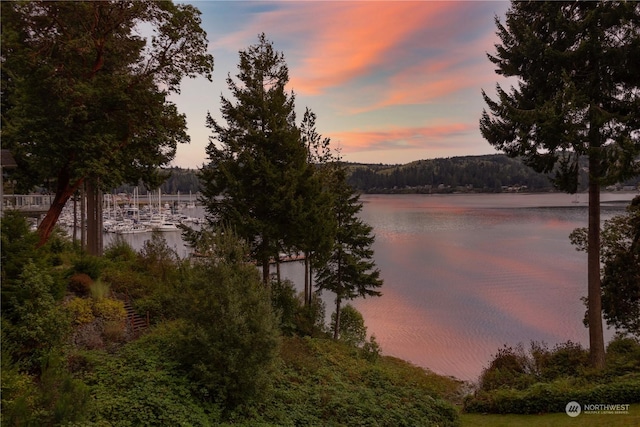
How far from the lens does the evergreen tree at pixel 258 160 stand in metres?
15.3

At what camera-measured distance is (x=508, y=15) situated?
13273mm

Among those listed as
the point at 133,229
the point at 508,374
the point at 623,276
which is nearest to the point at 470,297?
the point at 623,276

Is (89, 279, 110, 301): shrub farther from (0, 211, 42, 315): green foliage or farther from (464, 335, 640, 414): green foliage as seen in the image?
(464, 335, 640, 414): green foliage

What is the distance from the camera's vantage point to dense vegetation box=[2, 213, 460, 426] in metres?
6.46

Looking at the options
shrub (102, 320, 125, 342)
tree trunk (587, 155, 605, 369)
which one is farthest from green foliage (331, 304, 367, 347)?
shrub (102, 320, 125, 342)

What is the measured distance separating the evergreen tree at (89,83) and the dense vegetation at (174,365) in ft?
15.5

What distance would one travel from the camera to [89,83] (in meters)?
13.1

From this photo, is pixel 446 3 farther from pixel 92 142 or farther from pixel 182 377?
pixel 182 377

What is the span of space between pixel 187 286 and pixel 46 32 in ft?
37.3

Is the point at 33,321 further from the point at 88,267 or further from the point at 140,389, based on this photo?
the point at 88,267

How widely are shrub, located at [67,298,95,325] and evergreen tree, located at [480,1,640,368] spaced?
45.7 feet

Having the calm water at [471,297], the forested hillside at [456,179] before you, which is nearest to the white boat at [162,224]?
the calm water at [471,297]

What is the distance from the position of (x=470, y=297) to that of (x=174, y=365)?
1205 inches

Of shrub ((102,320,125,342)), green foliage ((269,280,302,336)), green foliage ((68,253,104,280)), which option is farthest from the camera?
green foliage ((269,280,302,336))
